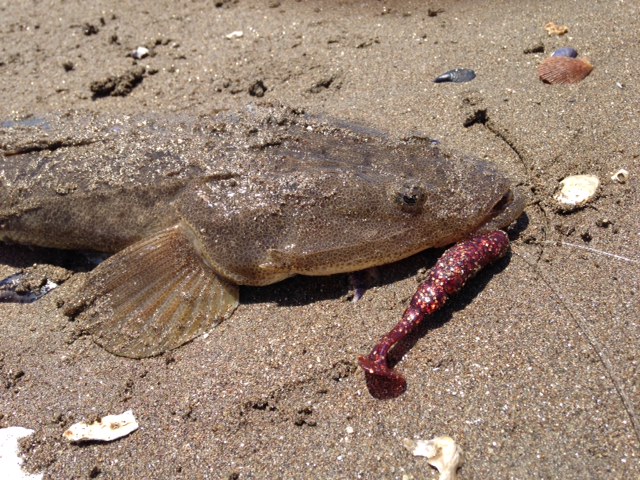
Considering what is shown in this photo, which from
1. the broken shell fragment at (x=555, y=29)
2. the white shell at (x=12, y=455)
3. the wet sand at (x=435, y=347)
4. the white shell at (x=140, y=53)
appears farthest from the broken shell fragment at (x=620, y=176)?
the white shell at (x=140, y=53)

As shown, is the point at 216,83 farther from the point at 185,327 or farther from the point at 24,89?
the point at 185,327

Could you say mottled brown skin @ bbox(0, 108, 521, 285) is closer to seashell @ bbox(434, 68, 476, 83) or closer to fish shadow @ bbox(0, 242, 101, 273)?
fish shadow @ bbox(0, 242, 101, 273)

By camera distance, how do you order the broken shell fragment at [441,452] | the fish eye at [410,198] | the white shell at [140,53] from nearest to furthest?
the broken shell fragment at [441,452]
the fish eye at [410,198]
the white shell at [140,53]

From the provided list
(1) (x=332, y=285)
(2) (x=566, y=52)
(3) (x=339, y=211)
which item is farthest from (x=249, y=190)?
(2) (x=566, y=52)

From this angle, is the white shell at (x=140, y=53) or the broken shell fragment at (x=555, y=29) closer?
the broken shell fragment at (x=555, y=29)

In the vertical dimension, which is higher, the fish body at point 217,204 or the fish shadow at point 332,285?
the fish body at point 217,204

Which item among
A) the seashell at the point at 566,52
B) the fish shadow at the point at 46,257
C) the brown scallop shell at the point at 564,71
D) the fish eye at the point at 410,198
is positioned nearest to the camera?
the fish eye at the point at 410,198

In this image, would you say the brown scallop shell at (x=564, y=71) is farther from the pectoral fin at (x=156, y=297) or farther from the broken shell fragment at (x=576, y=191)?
the pectoral fin at (x=156, y=297)
